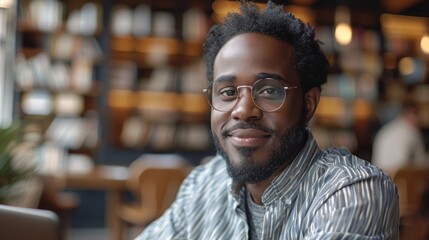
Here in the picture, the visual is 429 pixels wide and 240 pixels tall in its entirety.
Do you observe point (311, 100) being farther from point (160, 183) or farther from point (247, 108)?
point (160, 183)

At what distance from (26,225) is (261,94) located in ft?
1.62

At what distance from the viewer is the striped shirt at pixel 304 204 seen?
1019 millimetres

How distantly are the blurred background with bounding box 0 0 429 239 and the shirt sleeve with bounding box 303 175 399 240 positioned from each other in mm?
4720

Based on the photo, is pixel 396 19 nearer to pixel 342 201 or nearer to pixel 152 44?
pixel 152 44

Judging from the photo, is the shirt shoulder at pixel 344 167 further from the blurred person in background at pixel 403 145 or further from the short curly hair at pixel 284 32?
the blurred person in background at pixel 403 145

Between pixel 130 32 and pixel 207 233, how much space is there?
5410mm

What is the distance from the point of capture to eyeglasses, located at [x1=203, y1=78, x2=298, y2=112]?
1.12 meters

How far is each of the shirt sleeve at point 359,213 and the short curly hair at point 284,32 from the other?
0.82 ft

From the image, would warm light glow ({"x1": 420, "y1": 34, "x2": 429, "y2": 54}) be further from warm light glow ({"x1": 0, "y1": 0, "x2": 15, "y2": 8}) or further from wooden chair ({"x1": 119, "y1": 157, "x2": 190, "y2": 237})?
warm light glow ({"x1": 0, "y1": 0, "x2": 15, "y2": 8})

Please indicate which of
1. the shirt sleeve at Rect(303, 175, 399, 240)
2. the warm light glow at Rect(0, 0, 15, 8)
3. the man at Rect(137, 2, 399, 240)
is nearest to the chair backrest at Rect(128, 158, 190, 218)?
the warm light glow at Rect(0, 0, 15, 8)

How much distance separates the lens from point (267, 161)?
1130mm

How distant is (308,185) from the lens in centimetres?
115

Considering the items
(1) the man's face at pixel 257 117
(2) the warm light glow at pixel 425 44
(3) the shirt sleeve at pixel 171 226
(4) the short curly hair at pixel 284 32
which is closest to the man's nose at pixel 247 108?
(1) the man's face at pixel 257 117

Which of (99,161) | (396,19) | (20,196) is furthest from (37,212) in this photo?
(396,19)
